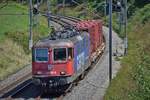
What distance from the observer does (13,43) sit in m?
47.5

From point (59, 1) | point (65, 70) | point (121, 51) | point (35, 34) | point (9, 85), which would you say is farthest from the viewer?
point (59, 1)

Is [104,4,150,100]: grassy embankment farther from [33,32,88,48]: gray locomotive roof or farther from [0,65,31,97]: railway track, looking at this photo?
[0,65,31,97]: railway track

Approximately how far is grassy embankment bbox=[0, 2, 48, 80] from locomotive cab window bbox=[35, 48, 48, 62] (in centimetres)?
832

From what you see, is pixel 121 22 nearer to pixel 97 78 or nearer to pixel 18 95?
pixel 97 78

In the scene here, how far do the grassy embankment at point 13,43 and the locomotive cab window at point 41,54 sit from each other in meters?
8.32

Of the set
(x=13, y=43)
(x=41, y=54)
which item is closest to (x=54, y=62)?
(x=41, y=54)

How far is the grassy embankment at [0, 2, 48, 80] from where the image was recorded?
1598 inches

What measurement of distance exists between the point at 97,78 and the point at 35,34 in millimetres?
21887

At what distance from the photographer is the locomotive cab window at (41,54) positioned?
28.6m

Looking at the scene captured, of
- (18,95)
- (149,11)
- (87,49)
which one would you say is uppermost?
(149,11)

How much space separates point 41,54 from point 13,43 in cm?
1910

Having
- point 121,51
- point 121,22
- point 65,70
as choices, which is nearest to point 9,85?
point 65,70

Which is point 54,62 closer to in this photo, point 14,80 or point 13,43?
point 14,80

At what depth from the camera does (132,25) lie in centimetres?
6944
